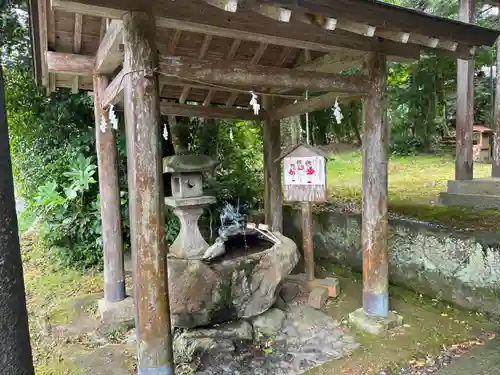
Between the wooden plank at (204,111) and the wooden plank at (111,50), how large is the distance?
1.10 metres

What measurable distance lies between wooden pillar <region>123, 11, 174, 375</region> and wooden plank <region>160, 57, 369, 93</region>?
226 mm

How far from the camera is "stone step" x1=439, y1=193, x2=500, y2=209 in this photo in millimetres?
5312

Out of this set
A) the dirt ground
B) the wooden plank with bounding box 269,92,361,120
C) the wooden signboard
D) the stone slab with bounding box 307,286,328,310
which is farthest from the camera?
the stone slab with bounding box 307,286,328,310

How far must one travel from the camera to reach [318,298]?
483 cm

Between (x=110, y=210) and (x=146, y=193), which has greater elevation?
(x=146, y=193)

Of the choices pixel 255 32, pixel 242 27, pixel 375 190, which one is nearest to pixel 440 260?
pixel 375 190

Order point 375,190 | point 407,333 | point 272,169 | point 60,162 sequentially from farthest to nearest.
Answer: point 60,162, point 272,169, point 375,190, point 407,333

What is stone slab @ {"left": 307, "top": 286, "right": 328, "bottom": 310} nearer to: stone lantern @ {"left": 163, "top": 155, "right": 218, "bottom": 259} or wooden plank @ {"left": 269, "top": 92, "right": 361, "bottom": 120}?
stone lantern @ {"left": 163, "top": 155, "right": 218, "bottom": 259}

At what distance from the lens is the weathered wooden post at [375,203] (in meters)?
4.02

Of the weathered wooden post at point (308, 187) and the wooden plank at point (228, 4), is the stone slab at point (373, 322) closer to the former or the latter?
the weathered wooden post at point (308, 187)

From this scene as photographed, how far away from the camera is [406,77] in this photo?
49.9 ft

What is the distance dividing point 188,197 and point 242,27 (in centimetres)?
267

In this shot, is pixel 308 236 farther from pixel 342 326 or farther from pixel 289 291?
pixel 342 326

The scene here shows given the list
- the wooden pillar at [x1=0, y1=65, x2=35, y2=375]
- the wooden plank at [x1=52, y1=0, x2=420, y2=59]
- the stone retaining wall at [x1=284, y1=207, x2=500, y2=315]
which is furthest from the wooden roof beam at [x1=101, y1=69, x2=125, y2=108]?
the stone retaining wall at [x1=284, y1=207, x2=500, y2=315]
